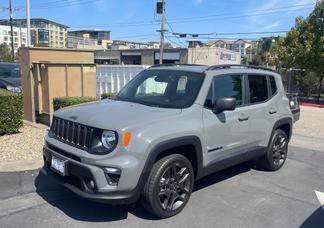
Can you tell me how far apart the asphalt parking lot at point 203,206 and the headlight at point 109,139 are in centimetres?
91

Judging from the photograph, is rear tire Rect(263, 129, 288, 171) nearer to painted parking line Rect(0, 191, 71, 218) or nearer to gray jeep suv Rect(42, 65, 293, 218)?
gray jeep suv Rect(42, 65, 293, 218)

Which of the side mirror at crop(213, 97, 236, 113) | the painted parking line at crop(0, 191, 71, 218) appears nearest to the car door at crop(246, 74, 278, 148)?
the side mirror at crop(213, 97, 236, 113)

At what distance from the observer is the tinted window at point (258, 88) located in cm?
570

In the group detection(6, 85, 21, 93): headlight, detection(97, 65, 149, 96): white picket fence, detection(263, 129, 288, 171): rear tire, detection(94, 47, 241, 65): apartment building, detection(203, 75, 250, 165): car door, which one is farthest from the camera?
detection(94, 47, 241, 65): apartment building

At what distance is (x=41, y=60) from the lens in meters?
9.58

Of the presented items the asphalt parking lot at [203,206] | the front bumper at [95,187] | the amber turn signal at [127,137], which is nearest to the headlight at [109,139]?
the amber turn signal at [127,137]

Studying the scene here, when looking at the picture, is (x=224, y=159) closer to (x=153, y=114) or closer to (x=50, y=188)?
(x=153, y=114)

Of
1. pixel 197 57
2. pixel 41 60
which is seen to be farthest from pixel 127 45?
pixel 41 60

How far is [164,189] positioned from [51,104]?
18.6 feet

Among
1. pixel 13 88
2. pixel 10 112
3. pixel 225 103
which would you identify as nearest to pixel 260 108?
pixel 225 103

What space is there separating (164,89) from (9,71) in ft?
44.3

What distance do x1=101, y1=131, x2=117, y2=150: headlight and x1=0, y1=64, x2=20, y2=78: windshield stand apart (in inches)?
537

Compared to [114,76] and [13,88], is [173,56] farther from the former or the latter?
[13,88]

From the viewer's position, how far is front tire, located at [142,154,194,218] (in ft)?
13.4
